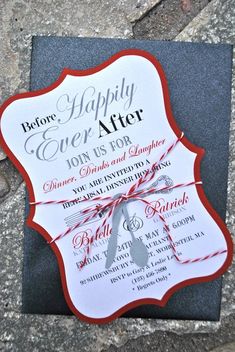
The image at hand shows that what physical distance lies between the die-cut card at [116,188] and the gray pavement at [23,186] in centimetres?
4

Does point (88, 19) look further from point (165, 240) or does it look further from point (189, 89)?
point (165, 240)

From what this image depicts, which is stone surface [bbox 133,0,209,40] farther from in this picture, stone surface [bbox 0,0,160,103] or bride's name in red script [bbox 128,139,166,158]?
bride's name in red script [bbox 128,139,166,158]

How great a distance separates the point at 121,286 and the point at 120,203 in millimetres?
117

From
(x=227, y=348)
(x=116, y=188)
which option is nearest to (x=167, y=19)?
(x=116, y=188)

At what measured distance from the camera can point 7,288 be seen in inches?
34.1

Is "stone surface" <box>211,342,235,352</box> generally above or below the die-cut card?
below

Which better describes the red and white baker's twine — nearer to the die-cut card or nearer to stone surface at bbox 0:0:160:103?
the die-cut card

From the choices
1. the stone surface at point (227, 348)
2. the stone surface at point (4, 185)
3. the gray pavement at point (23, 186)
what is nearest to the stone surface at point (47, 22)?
the gray pavement at point (23, 186)

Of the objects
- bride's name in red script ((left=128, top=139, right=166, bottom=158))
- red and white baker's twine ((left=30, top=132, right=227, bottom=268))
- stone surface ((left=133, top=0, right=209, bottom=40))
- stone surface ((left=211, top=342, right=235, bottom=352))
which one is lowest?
stone surface ((left=211, top=342, right=235, bottom=352))

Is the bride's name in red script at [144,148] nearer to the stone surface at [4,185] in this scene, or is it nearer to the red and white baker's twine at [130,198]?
the red and white baker's twine at [130,198]

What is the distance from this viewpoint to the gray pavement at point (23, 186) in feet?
2.78

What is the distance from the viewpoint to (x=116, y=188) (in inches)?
33.2

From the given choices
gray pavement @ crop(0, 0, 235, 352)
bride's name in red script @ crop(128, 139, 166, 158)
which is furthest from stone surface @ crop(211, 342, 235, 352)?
bride's name in red script @ crop(128, 139, 166, 158)

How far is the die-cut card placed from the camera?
2.74ft
